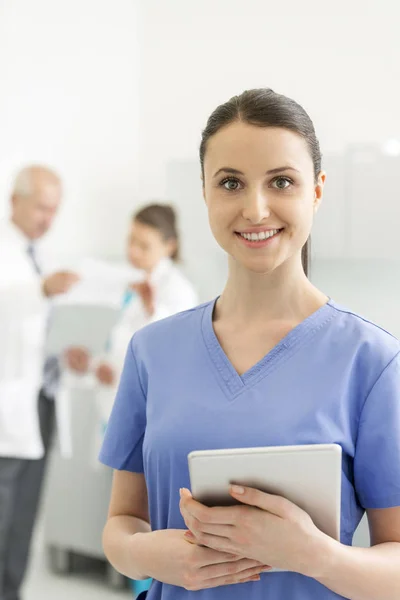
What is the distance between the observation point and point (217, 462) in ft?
2.56

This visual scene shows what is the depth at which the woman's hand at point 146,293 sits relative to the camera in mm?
2256

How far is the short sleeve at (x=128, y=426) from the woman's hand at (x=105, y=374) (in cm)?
131

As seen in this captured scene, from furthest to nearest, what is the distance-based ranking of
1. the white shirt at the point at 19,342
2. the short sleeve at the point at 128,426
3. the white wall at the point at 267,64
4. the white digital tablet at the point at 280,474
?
the white shirt at the point at 19,342 → the white wall at the point at 267,64 → the short sleeve at the point at 128,426 → the white digital tablet at the point at 280,474

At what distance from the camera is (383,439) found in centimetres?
84

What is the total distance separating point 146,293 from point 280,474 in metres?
1.52

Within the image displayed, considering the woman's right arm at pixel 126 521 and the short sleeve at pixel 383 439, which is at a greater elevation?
the short sleeve at pixel 383 439

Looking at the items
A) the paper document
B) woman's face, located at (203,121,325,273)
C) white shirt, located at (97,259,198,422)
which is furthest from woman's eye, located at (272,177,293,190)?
the paper document

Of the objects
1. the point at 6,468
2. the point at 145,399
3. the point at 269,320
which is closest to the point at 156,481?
the point at 145,399

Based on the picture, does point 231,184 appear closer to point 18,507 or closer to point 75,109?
point 75,109

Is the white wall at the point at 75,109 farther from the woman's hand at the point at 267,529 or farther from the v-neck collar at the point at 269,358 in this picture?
the woman's hand at the point at 267,529

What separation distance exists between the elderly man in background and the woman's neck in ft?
4.80

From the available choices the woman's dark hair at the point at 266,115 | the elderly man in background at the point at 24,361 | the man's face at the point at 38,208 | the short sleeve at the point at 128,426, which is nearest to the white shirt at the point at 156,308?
the elderly man in background at the point at 24,361

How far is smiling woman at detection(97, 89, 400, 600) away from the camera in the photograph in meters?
0.81

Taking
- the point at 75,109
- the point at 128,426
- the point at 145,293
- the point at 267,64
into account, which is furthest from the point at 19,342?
the point at 128,426
